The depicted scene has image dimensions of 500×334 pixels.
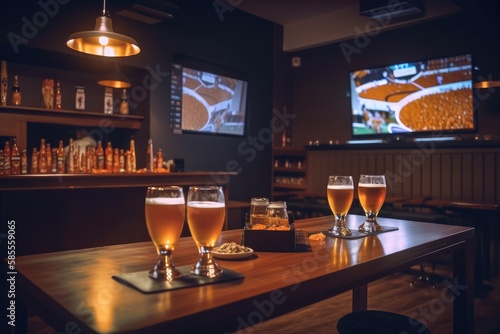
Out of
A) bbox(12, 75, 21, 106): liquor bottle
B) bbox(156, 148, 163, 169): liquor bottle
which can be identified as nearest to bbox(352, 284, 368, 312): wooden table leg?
bbox(156, 148, 163, 169): liquor bottle

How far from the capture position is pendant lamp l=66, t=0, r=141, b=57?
2.44m

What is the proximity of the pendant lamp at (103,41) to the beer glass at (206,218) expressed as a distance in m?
1.80

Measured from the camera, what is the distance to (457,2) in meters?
4.41

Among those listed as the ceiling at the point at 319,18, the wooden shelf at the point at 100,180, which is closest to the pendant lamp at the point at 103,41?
the wooden shelf at the point at 100,180

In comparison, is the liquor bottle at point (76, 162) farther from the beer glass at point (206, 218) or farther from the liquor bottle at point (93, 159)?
the beer glass at point (206, 218)

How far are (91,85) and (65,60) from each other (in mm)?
492

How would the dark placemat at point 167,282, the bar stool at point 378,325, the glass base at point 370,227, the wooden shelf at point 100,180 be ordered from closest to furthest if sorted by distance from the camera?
the dark placemat at point 167,282 < the bar stool at point 378,325 < the glass base at point 370,227 < the wooden shelf at point 100,180

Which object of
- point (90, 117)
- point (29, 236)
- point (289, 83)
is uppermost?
point (289, 83)

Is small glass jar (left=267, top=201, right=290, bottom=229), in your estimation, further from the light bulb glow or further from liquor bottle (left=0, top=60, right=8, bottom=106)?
liquor bottle (left=0, top=60, right=8, bottom=106)

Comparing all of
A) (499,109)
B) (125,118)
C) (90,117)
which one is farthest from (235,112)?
(499,109)

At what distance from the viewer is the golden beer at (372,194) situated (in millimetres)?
1564

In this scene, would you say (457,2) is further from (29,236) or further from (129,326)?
(129,326)

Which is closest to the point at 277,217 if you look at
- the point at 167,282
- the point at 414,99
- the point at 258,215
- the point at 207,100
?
the point at 258,215

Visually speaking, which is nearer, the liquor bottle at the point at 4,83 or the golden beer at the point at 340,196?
the golden beer at the point at 340,196
